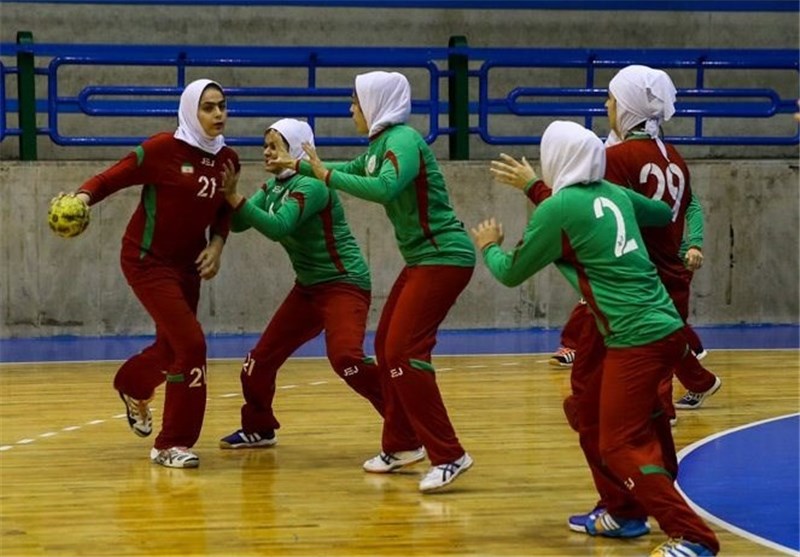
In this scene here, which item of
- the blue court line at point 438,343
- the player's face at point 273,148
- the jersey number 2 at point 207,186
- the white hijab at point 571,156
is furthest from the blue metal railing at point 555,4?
the white hijab at point 571,156

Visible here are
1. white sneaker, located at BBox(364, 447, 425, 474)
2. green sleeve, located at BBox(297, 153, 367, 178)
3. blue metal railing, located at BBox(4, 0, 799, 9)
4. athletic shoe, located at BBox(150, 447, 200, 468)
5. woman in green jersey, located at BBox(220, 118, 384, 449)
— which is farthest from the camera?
blue metal railing, located at BBox(4, 0, 799, 9)

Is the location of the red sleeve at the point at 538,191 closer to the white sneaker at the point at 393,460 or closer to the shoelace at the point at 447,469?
the shoelace at the point at 447,469

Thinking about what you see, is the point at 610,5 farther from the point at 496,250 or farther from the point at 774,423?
the point at 496,250

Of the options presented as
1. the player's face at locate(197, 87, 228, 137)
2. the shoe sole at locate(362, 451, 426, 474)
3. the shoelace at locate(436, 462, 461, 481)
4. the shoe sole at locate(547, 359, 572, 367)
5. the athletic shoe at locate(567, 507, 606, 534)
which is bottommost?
the shoe sole at locate(547, 359, 572, 367)

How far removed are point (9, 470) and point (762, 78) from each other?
1078 centimetres

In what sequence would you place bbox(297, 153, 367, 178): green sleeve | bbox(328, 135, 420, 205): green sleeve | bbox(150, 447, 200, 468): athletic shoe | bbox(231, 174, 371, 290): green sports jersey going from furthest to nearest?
1. bbox(231, 174, 371, 290): green sports jersey
2. bbox(150, 447, 200, 468): athletic shoe
3. bbox(297, 153, 367, 178): green sleeve
4. bbox(328, 135, 420, 205): green sleeve

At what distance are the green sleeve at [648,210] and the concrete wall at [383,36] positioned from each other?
8.76 m

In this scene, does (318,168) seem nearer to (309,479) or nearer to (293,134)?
(293,134)

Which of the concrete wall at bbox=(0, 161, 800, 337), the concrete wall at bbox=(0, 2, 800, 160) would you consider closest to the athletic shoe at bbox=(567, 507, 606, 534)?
the concrete wall at bbox=(0, 161, 800, 337)

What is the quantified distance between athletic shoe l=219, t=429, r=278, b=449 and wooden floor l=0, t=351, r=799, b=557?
0.27ft

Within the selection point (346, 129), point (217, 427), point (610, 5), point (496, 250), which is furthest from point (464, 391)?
point (610, 5)

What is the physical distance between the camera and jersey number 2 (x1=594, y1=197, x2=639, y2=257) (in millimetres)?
5727

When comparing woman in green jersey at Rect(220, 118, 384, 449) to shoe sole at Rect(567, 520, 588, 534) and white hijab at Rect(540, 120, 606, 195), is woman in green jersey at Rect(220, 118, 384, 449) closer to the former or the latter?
shoe sole at Rect(567, 520, 588, 534)

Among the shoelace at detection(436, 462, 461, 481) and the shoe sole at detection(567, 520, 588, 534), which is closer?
the shoe sole at detection(567, 520, 588, 534)
